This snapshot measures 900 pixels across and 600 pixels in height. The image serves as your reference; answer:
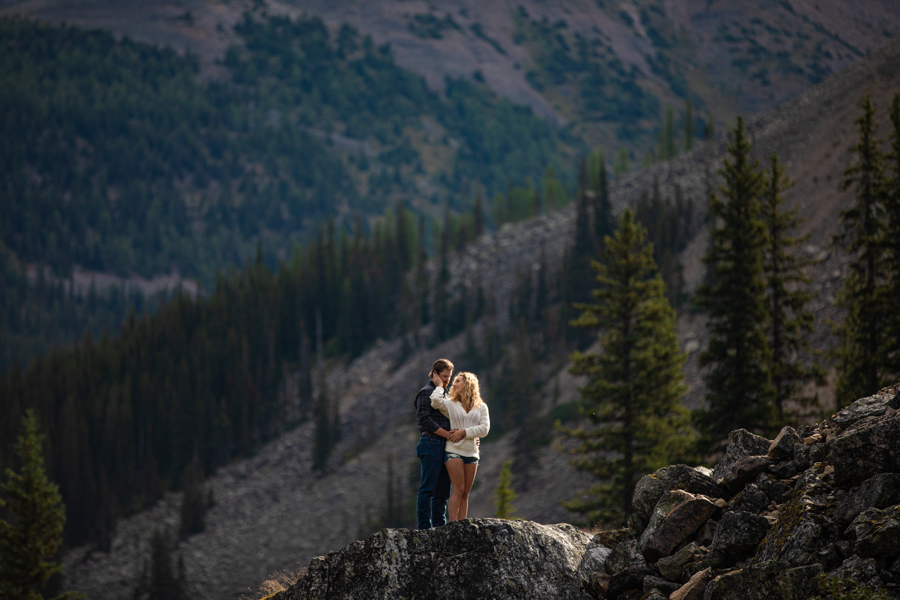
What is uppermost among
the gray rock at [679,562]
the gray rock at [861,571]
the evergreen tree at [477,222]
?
the gray rock at [861,571]

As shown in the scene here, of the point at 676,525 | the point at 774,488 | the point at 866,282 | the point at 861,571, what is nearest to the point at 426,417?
the point at 676,525

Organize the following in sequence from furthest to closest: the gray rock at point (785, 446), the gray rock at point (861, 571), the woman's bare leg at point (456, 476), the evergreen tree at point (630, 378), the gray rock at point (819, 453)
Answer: the evergreen tree at point (630, 378), the woman's bare leg at point (456, 476), the gray rock at point (785, 446), the gray rock at point (819, 453), the gray rock at point (861, 571)

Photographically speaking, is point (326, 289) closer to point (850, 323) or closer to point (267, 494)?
point (267, 494)

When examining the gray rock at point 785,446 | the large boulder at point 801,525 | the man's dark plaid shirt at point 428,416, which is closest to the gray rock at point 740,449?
the gray rock at point 785,446

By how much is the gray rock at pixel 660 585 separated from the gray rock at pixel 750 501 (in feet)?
4.72

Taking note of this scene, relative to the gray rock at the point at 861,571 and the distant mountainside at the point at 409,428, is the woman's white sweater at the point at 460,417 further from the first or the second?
the distant mountainside at the point at 409,428

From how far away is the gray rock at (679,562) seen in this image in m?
11.0

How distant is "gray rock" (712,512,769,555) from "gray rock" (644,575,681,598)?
2.60 ft

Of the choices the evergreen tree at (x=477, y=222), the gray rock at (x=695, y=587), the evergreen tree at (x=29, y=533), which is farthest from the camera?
the evergreen tree at (x=477, y=222)

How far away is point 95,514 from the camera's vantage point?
11294 centimetres

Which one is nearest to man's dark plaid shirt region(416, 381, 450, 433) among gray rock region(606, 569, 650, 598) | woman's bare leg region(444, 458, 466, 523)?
woman's bare leg region(444, 458, 466, 523)

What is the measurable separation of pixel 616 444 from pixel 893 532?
19.5 metres

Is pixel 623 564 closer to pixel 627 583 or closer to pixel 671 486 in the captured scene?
pixel 627 583

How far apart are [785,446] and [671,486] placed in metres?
1.84
